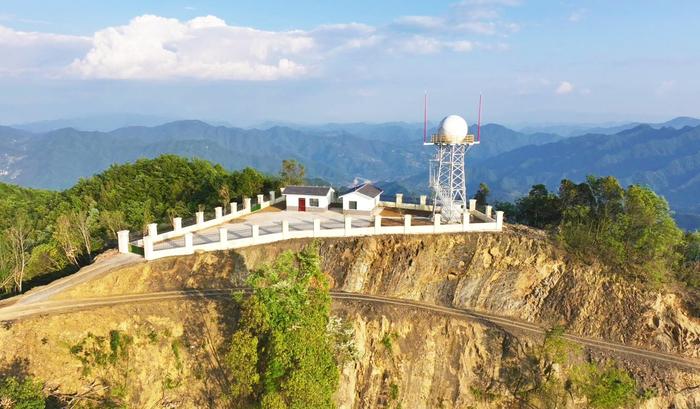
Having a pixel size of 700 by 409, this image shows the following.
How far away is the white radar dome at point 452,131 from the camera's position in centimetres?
3356

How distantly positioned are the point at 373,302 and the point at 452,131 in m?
15.6

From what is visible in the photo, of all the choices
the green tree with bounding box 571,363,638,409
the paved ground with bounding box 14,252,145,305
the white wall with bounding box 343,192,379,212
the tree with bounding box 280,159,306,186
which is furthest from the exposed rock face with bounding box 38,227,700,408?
the tree with bounding box 280,159,306,186

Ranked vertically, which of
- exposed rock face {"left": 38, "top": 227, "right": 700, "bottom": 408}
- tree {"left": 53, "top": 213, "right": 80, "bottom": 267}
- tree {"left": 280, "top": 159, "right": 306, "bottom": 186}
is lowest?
exposed rock face {"left": 38, "top": 227, "right": 700, "bottom": 408}

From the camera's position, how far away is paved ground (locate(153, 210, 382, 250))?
97.4 feet

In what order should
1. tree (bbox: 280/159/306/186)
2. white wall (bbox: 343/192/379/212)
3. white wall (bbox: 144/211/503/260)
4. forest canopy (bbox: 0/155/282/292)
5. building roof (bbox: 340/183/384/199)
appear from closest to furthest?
white wall (bbox: 144/211/503/260), forest canopy (bbox: 0/155/282/292), white wall (bbox: 343/192/379/212), building roof (bbox: 340/183/384/199), tree (bbox: 280/159/306/186)

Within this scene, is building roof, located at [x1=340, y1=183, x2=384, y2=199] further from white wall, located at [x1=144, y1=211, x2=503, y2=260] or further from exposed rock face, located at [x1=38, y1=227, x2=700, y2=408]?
exposed rock face, located at [x1=38, y1=227, x2=700, y2=408]

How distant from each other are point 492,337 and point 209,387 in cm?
1786

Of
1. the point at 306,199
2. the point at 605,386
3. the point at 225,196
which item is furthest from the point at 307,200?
the point at 605,386

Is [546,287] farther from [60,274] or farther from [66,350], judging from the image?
[60,274]

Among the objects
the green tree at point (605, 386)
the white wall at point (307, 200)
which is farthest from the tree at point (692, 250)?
the white wall at point (307, 200)

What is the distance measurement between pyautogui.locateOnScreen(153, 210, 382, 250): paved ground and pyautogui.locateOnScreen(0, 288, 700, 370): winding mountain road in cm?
499

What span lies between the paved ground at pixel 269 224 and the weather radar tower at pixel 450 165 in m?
6.24

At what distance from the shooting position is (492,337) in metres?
27.0

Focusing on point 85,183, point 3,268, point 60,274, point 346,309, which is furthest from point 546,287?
point 85,183
